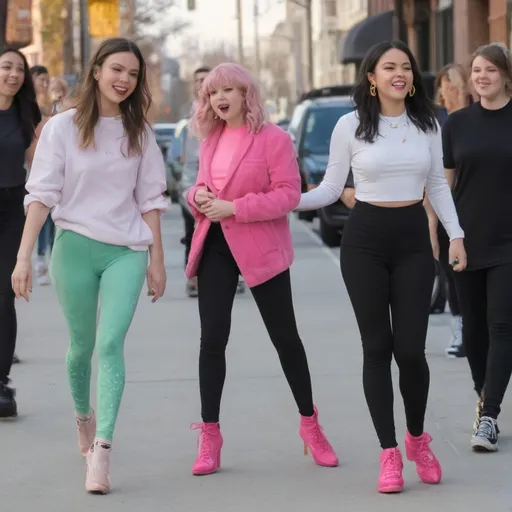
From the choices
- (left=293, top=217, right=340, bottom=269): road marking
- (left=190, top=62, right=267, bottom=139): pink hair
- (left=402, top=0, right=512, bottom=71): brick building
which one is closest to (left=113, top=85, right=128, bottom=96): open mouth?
(left=190, top=62, right=267, bottom=139): pink hair

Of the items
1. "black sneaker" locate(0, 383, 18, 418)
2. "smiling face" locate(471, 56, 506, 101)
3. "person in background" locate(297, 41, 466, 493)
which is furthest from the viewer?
"black sneaker" locate(0, 383, 18, 418)

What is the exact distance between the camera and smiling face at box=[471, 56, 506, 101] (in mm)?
6961

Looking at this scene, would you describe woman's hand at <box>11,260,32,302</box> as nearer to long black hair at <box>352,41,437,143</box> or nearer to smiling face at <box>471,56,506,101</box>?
long black hair at <box>352,41,437,143</box>

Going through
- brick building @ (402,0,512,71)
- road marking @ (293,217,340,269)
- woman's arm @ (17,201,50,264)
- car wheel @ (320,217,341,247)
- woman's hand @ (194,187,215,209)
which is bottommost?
road marking @ (293,217,340,269)

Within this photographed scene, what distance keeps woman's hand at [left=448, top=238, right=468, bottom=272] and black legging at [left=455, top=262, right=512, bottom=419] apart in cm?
16

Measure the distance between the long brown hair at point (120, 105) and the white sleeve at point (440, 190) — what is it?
1.18 metres

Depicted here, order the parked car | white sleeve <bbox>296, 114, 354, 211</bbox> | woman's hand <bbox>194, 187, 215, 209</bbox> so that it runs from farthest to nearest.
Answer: the parked car, woman's hand <bbox>194, 187, 215, 209</bbox>, white sleeve <bbox>296, 114, 354, 211</bbox>

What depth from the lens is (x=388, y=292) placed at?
6113 millimetres

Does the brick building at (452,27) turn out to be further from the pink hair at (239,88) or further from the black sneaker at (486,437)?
the pink hair at (239,88)

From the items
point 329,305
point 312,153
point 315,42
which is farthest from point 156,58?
point 329,305

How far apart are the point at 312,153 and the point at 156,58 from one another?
68.3 m

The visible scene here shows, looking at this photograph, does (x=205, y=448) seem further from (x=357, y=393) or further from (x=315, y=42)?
(x=315, y=42)

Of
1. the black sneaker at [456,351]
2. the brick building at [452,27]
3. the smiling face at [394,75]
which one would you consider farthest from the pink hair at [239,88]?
the brick building at [452,27]

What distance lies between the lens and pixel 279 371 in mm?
9078
